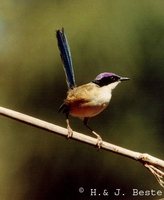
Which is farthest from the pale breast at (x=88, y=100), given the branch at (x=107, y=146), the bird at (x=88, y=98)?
the branch at (x=107, y=146)

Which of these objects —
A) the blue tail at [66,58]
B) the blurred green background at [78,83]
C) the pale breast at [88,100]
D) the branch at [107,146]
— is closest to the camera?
the branch at [107,146]

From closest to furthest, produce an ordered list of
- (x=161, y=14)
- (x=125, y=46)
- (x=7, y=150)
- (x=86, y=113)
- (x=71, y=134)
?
1. (x=71, y=134)
2. (x=86, y=113)
3. (x=161, y=14)
4. (x=7, y=150)
5. (x=125, y=46)

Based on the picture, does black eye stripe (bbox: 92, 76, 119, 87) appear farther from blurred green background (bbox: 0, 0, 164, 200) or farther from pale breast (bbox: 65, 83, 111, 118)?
blurred green background (bbox: 0, 0, 164, 200)

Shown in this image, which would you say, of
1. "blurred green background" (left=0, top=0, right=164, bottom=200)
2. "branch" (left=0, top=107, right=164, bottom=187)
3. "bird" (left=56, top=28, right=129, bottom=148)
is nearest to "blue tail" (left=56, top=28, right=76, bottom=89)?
"bird" (left=56, top=28, right=129, bottom=148)

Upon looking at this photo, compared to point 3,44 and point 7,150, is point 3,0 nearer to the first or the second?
point 3,44

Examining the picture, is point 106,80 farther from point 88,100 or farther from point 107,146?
Result: point 107,146

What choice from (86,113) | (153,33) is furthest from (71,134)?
(153,33)

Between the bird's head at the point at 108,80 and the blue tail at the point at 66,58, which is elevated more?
the blue tail at the point at 66,58

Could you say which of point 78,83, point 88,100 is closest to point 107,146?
point 88,100

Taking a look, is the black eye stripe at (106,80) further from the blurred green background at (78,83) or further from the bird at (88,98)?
the blurred green background at (78,83)
